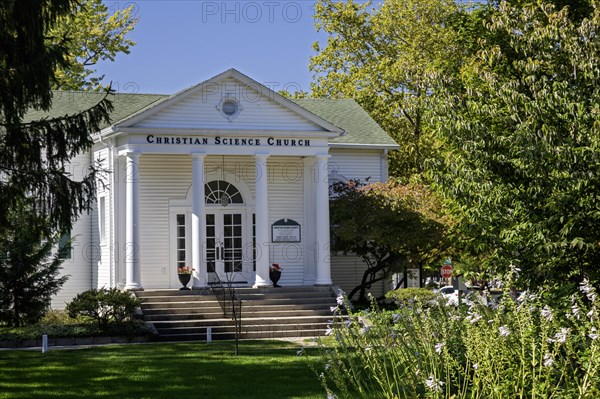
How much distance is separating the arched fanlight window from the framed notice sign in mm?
1343

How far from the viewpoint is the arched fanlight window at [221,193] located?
29.5 meters

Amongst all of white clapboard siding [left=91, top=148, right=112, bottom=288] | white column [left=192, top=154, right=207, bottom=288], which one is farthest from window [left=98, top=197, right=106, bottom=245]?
white column [left=192, top=154, right=207, bottom=288]

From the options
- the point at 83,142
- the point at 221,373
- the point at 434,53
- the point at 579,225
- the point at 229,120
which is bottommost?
the point at 221,373

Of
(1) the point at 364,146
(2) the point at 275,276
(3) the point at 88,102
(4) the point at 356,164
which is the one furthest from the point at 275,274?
(3) the point at 88,102

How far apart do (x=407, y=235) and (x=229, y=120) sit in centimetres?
636

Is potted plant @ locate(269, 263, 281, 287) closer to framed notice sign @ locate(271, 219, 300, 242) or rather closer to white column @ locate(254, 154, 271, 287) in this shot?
white column @ locate(254, 154, 271, 287)

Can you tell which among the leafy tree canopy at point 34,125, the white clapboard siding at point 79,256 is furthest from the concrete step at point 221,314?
the leafy tree canopy at point 34,125

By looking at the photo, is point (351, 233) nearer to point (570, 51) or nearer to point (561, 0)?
point (561, 0)

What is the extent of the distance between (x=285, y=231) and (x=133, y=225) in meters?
5.27

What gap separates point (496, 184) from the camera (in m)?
13.8

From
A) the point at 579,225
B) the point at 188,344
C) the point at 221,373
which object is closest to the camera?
the point at 579,225

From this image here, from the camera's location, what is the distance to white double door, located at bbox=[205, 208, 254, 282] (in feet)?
96.1

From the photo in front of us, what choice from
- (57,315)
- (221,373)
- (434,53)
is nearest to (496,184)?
(221,373)

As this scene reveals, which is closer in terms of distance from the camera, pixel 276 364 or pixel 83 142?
pixel 276 364
